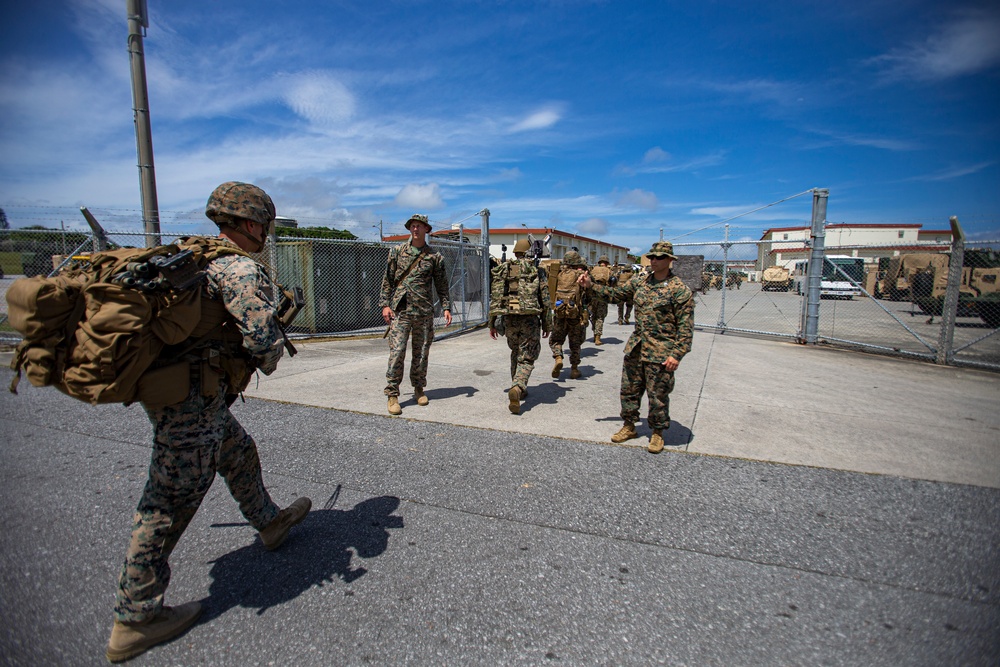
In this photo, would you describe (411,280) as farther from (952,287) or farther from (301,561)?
(952,287)

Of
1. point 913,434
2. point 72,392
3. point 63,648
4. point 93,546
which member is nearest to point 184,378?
point 72,392

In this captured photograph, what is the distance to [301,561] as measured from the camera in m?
2.58

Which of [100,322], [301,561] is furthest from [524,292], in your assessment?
[100,322]

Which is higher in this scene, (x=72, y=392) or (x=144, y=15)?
(x=144, y=15)

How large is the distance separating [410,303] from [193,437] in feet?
10.4

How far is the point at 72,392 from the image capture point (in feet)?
5.87

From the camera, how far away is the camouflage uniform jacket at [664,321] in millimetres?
3988

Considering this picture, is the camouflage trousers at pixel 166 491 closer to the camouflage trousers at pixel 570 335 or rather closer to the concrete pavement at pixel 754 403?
the concrete pavement at pixel 754 403

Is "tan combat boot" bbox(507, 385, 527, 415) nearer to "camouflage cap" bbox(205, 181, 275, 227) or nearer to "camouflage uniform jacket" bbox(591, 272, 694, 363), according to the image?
"camouflage uniform jacket" bbox(591, 272, 694, 363)

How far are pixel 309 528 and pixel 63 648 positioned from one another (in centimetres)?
111

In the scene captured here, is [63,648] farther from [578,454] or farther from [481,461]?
[578,454]

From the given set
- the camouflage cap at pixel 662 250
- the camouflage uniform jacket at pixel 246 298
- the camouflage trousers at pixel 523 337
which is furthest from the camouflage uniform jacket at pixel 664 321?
the camouflage uniform jacket at pixel 246 298

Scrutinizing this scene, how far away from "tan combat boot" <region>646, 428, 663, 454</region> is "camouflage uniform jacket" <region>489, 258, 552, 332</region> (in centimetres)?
181

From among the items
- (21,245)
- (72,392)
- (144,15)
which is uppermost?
(144,15)
